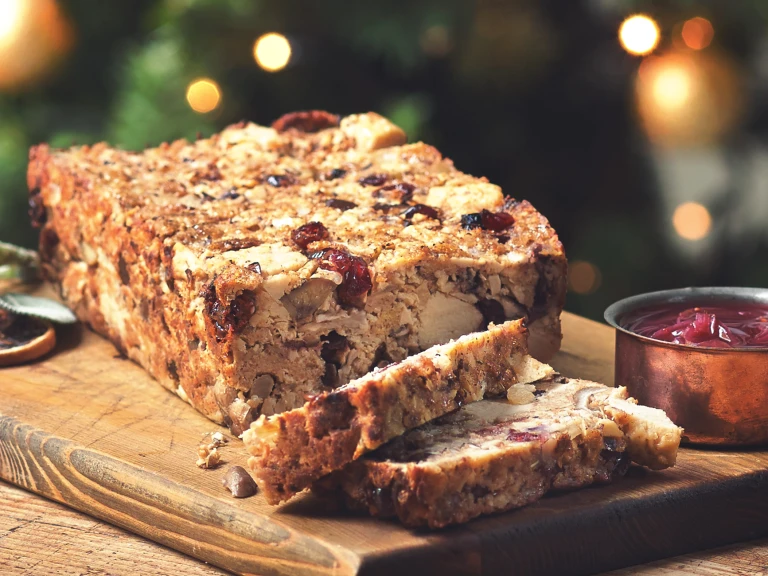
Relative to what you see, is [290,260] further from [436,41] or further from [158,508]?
[436,41]

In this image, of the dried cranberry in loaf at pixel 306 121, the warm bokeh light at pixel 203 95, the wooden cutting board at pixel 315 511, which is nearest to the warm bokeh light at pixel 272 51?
the warm bokeh light at pixel 203 95

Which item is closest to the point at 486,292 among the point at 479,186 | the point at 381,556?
the point at 479,186

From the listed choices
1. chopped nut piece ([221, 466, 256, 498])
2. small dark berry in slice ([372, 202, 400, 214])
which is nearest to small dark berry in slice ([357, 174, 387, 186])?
small dark berry in slice ([372, 202, 400, 214])

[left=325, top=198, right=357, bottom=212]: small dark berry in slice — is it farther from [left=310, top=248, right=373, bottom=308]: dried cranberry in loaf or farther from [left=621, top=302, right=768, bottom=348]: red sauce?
[left=621, top=302, right=768, bottom=348]: red sauce

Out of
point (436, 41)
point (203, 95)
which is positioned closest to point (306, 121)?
point (203, 95)

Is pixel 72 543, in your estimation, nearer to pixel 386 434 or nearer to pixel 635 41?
pixel 386 434

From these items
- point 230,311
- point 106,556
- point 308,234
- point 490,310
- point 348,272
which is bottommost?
point 106,556
